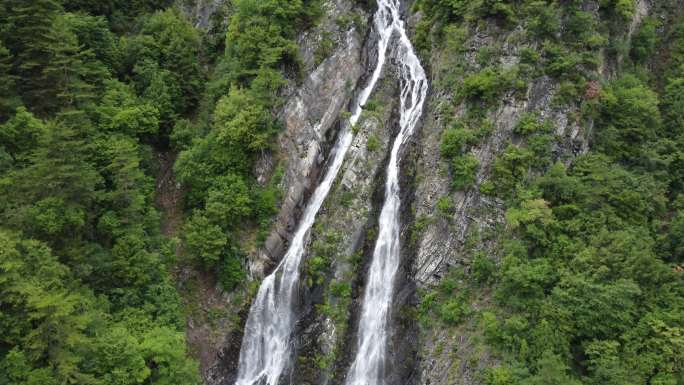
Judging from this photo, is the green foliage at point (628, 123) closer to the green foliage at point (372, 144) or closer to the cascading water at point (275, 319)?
the green foliage at point (372, 144)

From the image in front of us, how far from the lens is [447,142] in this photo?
24328 mm

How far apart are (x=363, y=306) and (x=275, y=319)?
456 centimetres

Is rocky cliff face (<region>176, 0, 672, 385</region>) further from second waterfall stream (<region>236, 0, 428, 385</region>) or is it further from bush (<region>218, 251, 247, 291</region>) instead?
bush (<region>218, 251, 247, 291</region>)

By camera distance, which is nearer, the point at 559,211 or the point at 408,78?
the point at 559,211

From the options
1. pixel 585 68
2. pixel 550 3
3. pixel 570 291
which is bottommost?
pixel 570 291

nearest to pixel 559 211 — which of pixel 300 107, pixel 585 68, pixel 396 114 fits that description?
pixel 585 68

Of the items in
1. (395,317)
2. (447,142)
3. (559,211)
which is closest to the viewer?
(559,211)

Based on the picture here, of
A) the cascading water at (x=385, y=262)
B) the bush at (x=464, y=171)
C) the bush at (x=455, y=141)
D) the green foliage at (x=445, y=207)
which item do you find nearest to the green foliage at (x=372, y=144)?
the cascading water at (x=385, y=262)

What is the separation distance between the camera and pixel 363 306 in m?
23.3

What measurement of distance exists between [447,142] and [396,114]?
4.60m

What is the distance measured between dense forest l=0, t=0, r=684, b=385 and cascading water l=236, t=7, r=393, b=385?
154 cm

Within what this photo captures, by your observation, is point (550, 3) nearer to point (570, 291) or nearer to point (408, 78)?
point (408, 78)

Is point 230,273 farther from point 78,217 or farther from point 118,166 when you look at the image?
point 78,217

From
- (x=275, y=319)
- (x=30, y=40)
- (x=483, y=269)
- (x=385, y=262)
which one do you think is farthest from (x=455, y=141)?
(x=30, y=40)
